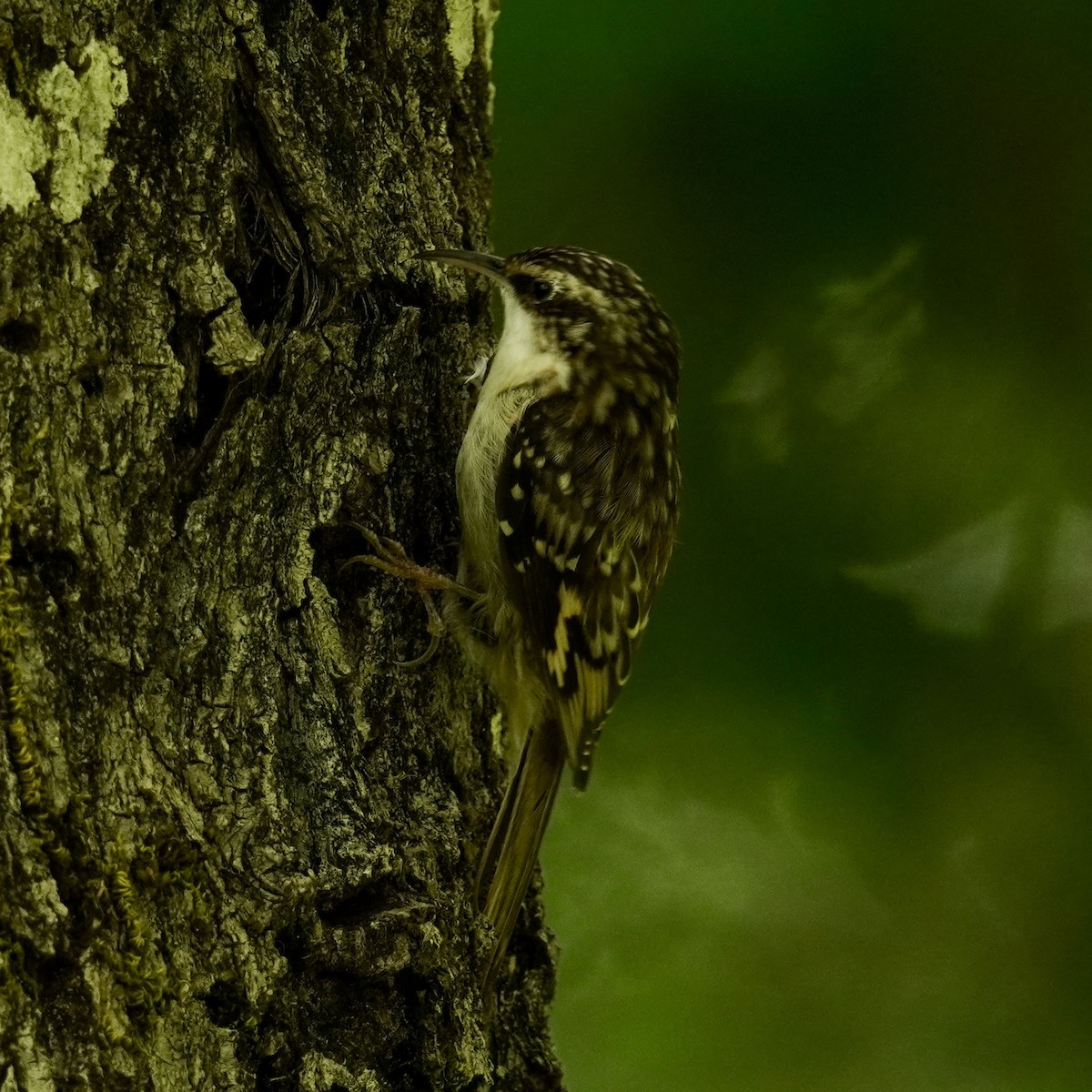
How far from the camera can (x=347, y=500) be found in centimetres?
170

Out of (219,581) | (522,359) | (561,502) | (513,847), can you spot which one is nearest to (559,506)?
(561,502)

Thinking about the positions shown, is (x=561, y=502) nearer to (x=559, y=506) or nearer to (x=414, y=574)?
(x=559, y=506)

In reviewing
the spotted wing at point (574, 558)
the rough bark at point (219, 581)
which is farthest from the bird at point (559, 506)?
the rough bark at point (219, 581)

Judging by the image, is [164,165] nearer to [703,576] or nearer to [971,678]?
[703,576]

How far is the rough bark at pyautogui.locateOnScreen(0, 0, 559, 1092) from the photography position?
1.30 m

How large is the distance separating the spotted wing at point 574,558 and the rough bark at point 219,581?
24 cm

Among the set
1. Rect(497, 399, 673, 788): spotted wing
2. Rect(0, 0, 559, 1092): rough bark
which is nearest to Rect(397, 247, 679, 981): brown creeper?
Rect(497, 399, 673, 788): spotted wing

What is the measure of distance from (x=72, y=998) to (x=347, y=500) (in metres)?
0.70

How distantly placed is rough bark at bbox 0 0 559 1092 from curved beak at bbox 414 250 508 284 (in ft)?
0.11

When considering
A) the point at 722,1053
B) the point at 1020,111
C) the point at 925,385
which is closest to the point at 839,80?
the point at 1020,111

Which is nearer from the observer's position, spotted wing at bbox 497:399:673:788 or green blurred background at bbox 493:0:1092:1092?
spotted wing at bbox 497:399:673:788

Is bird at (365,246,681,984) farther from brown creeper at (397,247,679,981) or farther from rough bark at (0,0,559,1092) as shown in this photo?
rough bark at (0,0,559,1092)

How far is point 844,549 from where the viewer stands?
2432 mm

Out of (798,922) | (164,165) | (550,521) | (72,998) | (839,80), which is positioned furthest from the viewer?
(798,922)
